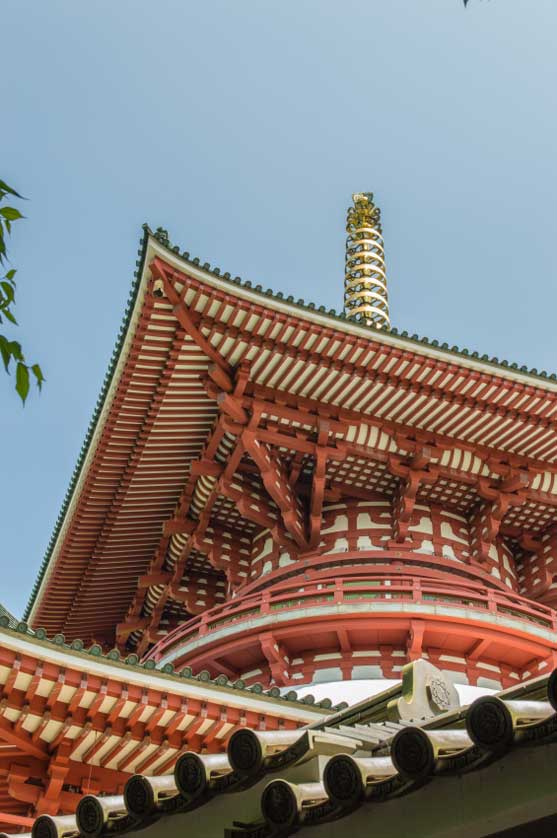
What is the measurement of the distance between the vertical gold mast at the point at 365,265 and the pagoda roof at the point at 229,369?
8.94 meters

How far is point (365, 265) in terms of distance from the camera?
2716 cm

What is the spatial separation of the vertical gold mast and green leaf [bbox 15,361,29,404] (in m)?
22.2

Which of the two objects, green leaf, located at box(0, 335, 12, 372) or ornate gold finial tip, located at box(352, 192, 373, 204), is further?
ornate gold finial tip, located at box(352, 192, 373, 204)

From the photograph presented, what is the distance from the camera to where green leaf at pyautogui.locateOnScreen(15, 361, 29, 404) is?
3463 mm

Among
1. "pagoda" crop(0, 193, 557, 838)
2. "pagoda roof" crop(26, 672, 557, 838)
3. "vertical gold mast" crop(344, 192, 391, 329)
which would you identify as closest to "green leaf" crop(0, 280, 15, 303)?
"pagoda roof" crop(26, 672, 557, 838)

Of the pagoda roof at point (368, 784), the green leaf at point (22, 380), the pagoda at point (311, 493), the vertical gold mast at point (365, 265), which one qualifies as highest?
the vertical gold mast at point (365, 265)

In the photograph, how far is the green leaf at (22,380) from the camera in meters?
3.46

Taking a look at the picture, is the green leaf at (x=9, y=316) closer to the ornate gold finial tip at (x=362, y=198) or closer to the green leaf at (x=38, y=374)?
the green leaf at (x=38, y=374)

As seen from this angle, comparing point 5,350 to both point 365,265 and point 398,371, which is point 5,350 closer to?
point 398,371

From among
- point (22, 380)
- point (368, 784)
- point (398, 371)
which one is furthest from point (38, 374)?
point (398, 371)

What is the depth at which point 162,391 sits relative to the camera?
1653 centimetres

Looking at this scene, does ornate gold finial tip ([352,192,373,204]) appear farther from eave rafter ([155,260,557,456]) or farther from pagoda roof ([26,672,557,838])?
pagoda roof ([26,672,557,838])

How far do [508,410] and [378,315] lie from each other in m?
9.70

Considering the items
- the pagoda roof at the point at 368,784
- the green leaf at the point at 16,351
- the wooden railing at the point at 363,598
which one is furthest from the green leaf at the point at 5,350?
the wooden railing at the point at 363,598
